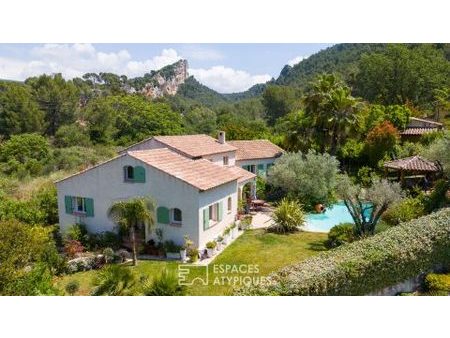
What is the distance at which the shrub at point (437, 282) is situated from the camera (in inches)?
574

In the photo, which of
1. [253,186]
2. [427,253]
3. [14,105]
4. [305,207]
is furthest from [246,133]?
[427,253]

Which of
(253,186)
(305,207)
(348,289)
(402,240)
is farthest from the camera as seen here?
(253,186)

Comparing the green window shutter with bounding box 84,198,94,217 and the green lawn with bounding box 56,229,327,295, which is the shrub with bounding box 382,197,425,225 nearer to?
the green lawn with bounding box 56,229,327,295

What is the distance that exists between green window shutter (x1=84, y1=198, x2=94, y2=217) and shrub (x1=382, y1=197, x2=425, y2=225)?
50.7 ft

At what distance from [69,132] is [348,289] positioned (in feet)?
65.5

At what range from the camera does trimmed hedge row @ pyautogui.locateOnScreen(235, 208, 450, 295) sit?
12.3m

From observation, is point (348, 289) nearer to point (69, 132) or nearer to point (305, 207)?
point (305, 207)

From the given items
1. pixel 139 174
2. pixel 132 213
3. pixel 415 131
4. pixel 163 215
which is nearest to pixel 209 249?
pixel 163 215

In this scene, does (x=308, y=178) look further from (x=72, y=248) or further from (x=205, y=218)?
(x=72, y=248)

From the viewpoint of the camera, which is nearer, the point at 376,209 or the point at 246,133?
the point at 376,209

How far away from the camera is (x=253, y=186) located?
31328 millimetres

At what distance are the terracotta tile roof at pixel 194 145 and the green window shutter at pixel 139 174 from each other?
18.3 ft

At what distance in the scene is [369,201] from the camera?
789 inches

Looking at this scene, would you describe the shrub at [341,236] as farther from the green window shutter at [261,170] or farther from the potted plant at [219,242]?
the green window shutter at [261,170]
